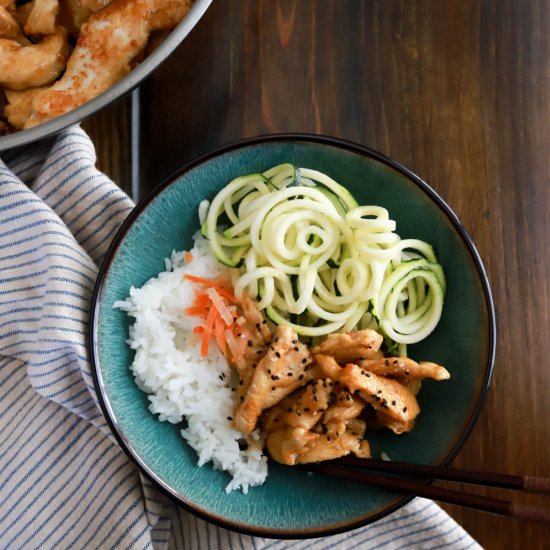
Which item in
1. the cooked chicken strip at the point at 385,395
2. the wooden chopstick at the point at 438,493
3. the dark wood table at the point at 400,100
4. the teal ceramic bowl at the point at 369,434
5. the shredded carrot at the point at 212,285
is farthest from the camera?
the dark wood table at the point at 400,100

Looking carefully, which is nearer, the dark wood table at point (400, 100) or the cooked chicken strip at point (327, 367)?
the cooked chicken strip at point (327, 367)

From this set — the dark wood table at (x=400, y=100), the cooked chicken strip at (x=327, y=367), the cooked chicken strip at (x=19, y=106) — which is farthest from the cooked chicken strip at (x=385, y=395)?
the cooked chicken strip at (x=19, y=106)

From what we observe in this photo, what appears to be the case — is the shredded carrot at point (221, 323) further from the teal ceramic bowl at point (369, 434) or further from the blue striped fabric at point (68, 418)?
the blue striped fabric at point (68, 418)

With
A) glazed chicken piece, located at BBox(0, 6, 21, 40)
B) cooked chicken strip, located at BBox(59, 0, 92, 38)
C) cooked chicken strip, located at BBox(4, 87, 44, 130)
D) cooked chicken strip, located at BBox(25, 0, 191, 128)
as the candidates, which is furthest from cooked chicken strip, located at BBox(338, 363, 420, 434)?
glazed chicken piece, located at BBox(0, 6, 21, 40)

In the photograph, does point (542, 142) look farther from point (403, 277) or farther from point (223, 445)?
point (223, 445)

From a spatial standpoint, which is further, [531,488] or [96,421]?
[96,421]

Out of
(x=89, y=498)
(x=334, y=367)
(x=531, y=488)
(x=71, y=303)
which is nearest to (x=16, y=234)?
(x=71, y=303)
